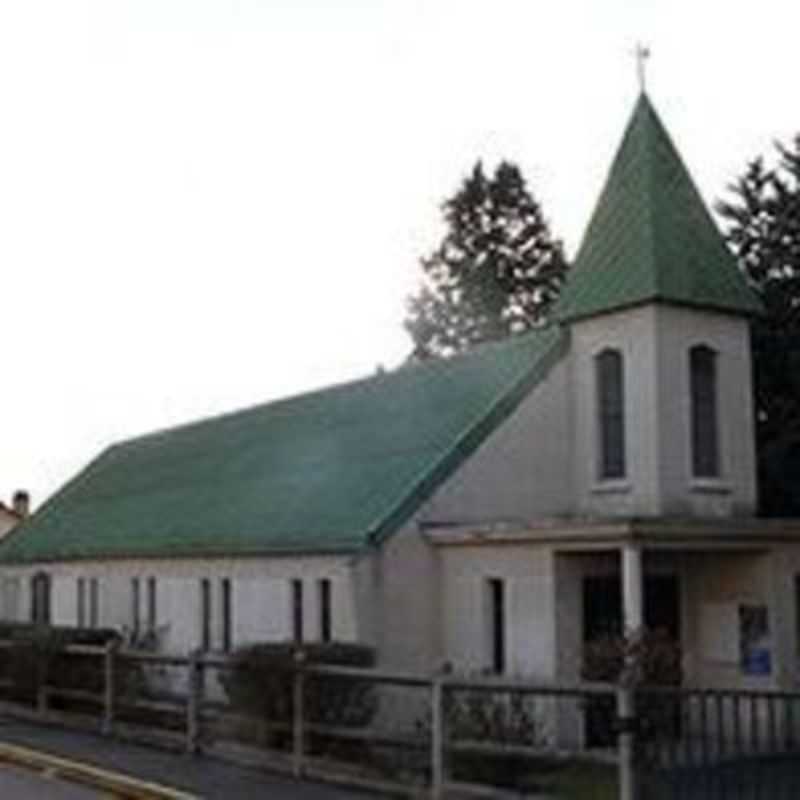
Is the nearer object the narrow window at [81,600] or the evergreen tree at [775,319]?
the evergreen tree at [775,319]

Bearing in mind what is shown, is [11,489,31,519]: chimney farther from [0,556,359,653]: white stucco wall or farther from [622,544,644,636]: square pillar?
[622,544,644,636]: square pillar

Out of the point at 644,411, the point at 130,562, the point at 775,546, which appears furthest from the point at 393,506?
the point at 130,562

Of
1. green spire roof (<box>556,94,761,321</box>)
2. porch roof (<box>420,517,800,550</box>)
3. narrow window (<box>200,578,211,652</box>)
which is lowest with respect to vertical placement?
narrow window (<box>200,578,211,652</box>)

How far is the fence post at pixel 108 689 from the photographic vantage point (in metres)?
24.8

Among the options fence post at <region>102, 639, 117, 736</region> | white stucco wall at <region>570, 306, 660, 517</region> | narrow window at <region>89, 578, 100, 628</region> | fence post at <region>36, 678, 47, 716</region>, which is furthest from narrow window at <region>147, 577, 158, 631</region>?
white stucco wall at <region>570, 306, 660, 517</region>

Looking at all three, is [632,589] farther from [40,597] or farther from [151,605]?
[40,597]

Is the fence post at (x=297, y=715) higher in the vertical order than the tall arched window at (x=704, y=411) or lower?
lower

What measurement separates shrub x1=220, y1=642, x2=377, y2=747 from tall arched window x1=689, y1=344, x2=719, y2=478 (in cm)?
855

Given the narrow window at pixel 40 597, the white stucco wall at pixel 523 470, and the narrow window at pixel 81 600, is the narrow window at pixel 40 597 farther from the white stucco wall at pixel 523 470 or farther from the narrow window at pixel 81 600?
the white stucco wall at pixel 523 470

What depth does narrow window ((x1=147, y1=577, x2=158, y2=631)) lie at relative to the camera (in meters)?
36.6

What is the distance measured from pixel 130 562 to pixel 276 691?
17.9 meters

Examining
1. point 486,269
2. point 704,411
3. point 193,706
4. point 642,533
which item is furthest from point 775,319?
point 486,269

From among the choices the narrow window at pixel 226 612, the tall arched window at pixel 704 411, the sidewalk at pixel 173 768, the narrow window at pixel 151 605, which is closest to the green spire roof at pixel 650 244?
the tall arched window at pixel 704 411

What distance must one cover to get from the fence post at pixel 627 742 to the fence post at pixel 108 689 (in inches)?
483
